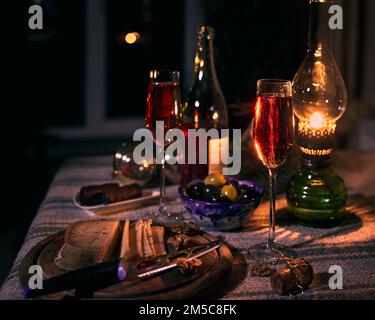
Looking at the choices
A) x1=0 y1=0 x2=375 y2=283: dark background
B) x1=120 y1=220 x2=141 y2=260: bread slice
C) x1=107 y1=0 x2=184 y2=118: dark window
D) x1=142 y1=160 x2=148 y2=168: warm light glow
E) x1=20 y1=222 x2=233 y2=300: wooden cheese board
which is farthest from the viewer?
x1=107 y1=0 x2=184 y2=118: dark window

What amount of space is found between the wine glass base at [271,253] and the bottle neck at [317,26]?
1.39 feet

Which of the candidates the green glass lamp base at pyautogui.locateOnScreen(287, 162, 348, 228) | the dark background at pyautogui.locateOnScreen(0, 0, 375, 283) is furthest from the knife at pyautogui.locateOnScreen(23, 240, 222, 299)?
the dark background at pyautogui.locateOnScreen(0, 0, 375, 283)

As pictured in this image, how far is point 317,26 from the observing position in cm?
112

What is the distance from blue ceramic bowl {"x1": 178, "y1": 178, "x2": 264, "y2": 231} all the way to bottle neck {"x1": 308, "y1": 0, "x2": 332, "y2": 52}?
34 cm

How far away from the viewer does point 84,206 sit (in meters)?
1.23

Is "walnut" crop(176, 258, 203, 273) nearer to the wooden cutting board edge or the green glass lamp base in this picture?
the wooden cutting board edge

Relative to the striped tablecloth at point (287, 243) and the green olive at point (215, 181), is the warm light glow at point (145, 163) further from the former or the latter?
the green olive at point (215, 181)

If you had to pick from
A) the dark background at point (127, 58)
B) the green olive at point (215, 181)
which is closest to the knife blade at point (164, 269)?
the green olive at point (215, 181)

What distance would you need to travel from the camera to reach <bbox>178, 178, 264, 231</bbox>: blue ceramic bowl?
3.50 ft

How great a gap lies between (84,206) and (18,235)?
1596 millimetres

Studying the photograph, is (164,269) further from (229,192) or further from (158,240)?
(229,192)

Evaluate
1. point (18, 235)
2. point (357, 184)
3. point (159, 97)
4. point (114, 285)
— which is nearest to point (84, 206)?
point (159, 97)

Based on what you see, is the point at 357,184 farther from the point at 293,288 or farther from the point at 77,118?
the point at 77,118

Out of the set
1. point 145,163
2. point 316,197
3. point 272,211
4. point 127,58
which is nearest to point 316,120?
point 316,197
